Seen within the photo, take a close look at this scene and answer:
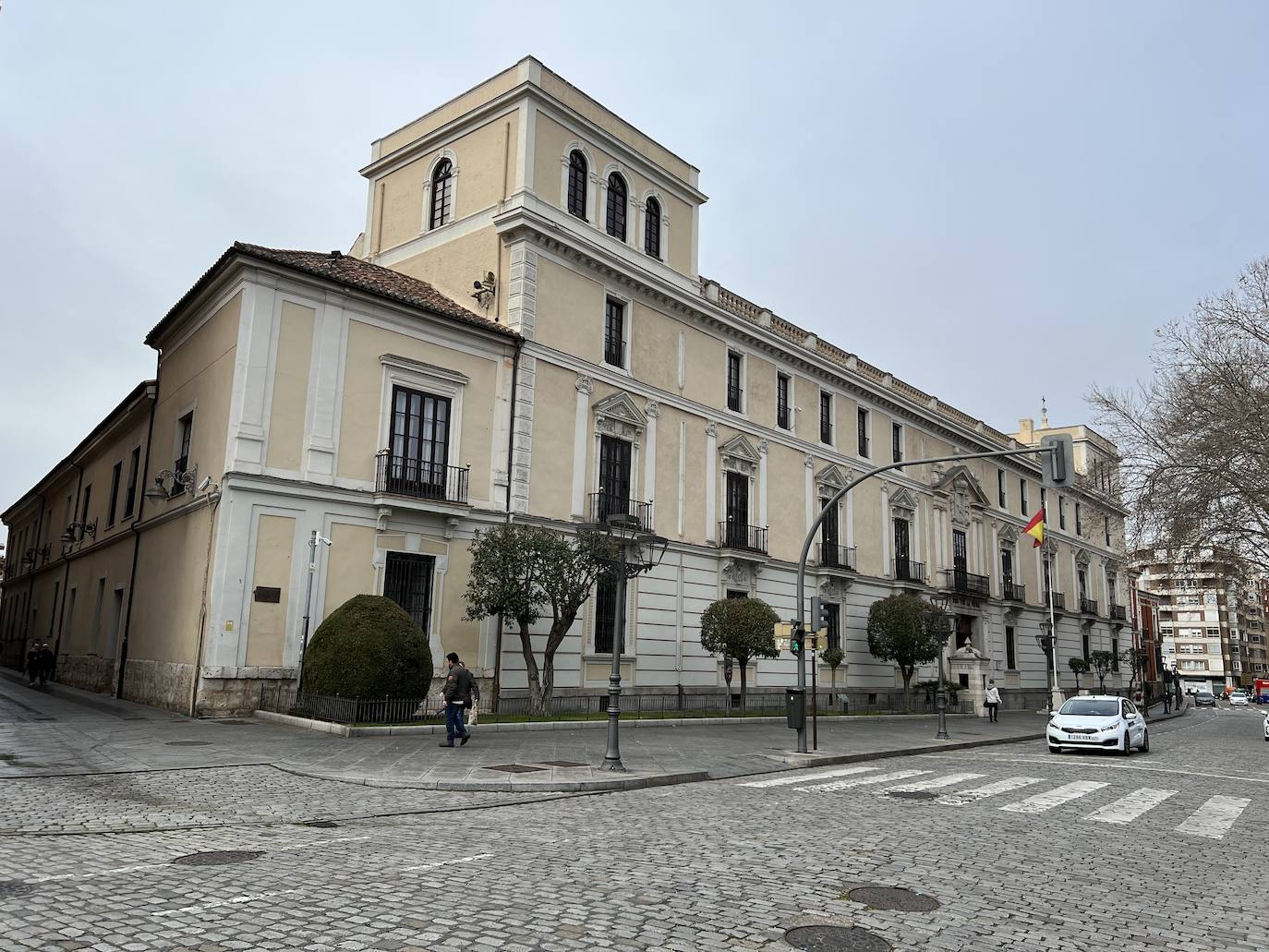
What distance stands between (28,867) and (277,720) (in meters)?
12.1

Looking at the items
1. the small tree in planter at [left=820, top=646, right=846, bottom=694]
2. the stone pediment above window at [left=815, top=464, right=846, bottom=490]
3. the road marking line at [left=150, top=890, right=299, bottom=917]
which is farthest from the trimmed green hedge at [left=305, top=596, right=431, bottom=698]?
the stone pediment above window at [left=815, top=464, right=846, bottom=490]

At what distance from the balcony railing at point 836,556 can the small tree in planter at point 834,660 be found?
10.0 feet

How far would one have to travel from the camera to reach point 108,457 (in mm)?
33219

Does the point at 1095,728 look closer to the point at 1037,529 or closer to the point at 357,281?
the point at 1037,529

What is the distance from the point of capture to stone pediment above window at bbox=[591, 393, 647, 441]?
26.8 meters

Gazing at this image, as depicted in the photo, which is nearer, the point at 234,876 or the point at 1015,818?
the point at 234,876

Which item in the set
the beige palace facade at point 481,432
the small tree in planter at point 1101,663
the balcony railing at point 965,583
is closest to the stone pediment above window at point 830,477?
the beige palace facade at point 481,432

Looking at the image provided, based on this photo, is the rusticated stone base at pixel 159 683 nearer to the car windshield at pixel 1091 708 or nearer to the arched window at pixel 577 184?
the arched window at pixel 577 184

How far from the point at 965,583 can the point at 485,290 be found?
1105 inches

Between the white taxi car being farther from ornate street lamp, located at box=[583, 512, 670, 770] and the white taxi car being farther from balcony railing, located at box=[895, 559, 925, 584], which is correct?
balcony railing, located at box=[895, 559, 925, 584]

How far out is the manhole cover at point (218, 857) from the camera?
720cm

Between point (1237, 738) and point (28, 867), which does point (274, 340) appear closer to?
point (28, 867)

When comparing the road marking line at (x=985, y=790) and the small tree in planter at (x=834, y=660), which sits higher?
the small tree in planter at (x=834, y=660)

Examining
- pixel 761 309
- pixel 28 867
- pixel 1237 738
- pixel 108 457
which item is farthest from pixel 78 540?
pixel 1237 738
